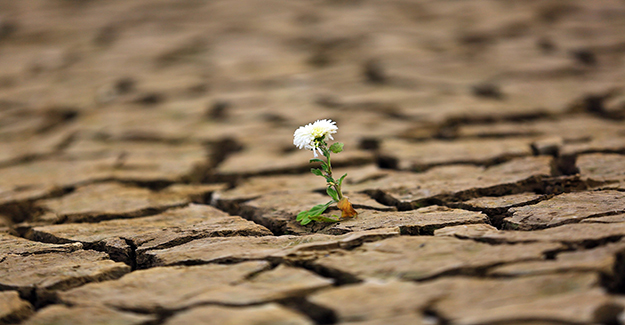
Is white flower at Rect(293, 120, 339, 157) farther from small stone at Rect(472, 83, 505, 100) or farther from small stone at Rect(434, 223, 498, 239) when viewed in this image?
small stone at Rect(472, 83, 505, 100)

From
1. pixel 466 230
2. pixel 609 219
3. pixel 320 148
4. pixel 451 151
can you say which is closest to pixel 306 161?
pixel 451 151

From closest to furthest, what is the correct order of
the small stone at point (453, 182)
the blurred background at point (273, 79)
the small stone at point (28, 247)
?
the small stone at point (28, 247) → the small stone at point (453, 182) → the blurred background at point (273, 79)

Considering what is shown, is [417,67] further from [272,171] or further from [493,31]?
[272,171]

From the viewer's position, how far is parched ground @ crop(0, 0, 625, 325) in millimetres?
1106

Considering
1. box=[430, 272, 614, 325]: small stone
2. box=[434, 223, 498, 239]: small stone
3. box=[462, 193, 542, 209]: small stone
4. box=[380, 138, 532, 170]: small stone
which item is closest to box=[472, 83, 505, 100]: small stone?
box=[380, 138, 532, 170]: small stone

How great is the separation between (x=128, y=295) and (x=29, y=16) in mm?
4867

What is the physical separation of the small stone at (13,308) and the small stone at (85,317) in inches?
1.5

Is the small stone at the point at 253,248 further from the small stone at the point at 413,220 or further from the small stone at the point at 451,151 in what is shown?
the small stone at the point at 451,151

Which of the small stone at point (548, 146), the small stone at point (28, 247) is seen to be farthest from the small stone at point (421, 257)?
the small stone at point (548, 146)

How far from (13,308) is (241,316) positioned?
62 centimetres

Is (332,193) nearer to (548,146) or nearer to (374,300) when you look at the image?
(374,300)

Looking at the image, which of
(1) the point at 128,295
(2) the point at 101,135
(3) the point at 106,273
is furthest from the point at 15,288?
(2) the point at 101,135

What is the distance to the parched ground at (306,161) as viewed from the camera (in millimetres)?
1106

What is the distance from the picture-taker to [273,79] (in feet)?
12.0
